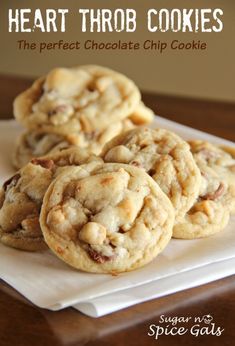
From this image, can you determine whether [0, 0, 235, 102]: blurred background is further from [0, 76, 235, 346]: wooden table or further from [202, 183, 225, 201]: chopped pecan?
[0, 76, 235, 346]: wooden table

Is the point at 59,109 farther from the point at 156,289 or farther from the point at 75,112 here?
the point at 156,289

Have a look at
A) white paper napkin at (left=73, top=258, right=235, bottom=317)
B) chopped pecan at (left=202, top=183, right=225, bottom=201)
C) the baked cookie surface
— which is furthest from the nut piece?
chopped pecan at (left=202, top=183, right=225, bottom=201)

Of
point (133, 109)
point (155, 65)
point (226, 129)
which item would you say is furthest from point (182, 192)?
point (155, 65)

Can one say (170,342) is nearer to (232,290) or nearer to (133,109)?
(232,290)

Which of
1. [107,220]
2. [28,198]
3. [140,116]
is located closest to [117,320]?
[107,220]

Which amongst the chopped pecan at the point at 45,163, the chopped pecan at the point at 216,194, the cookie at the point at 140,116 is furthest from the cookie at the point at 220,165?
the cookie at the point at 140,116

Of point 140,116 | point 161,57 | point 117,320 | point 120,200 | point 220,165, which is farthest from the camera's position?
point 161,57
